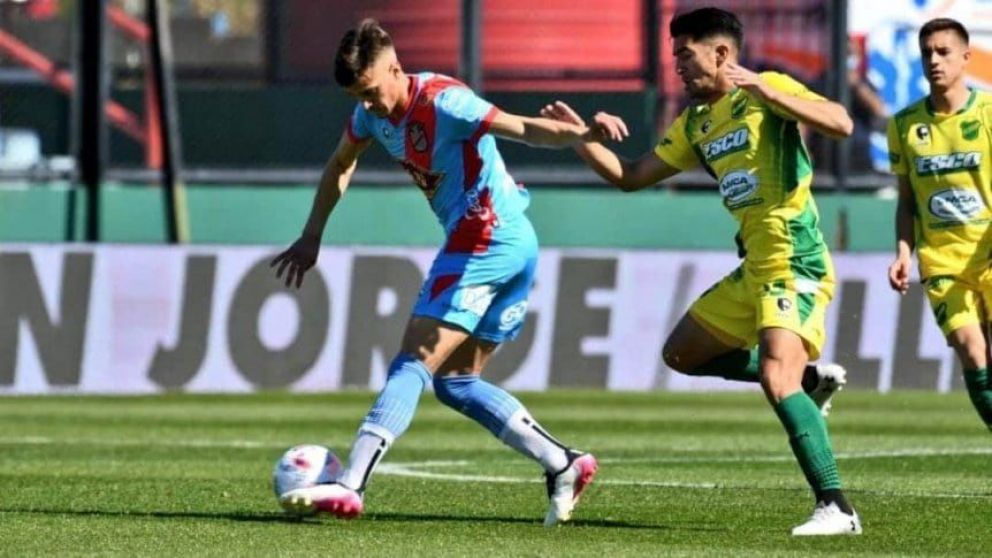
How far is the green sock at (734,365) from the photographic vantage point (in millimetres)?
9719

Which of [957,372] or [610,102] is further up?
[610,102]

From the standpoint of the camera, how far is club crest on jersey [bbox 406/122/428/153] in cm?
911

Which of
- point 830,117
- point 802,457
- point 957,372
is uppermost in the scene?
point 830,117

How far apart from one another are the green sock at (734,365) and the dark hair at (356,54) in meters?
1.97

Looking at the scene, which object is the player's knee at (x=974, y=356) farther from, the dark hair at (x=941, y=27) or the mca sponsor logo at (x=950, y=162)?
the dark hair at (x=941, y=27)

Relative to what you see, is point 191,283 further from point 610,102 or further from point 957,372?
point 957,372

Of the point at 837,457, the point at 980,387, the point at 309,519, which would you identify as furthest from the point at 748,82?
the point at 837,457

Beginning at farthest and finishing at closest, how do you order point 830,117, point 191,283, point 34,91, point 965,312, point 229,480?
point 34,91, point 191,283, point 229,480, point 965,312, point 830,117

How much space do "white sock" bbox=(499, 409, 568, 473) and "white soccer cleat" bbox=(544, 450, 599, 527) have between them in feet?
0.18

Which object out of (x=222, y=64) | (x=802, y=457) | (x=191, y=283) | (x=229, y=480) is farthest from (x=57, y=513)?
(x=222, y=64)

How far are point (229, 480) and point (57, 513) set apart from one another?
184cm

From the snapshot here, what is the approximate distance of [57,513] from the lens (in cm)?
941

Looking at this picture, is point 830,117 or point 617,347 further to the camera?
point 617,347

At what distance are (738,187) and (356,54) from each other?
155 centimetres
